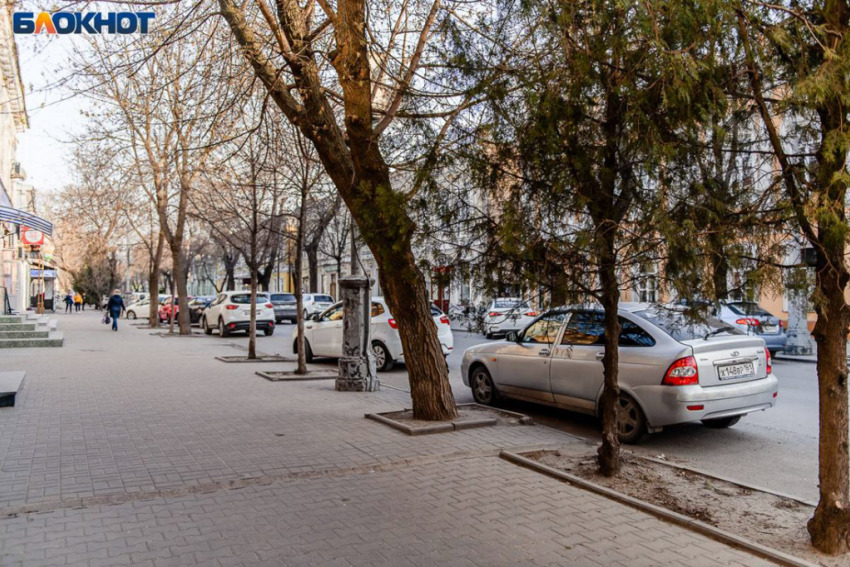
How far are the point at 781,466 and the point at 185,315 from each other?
25071mm

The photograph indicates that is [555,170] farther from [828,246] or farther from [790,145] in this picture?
[828,246]

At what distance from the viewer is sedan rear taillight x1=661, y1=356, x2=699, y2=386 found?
703 cm

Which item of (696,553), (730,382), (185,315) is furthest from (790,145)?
(185,315)

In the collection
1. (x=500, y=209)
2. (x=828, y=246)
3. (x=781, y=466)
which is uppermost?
(x=500, y=209)

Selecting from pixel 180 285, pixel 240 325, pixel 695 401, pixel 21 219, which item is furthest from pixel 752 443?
pixel 180 285

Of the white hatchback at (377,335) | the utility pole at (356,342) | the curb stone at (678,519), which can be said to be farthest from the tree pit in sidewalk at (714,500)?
the white hatchback at (377,335)

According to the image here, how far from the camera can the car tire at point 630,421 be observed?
7.33 meters

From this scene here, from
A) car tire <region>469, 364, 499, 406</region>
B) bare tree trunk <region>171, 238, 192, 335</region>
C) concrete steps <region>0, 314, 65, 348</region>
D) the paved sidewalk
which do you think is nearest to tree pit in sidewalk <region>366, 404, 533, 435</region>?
the paved sidewalk

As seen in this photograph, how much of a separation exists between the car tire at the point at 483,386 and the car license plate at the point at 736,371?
3.25 m

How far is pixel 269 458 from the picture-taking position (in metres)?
6.48

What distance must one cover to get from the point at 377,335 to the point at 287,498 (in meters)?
9.38

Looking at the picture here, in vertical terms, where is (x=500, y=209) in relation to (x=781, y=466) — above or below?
above

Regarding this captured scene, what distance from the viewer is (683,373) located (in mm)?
7043

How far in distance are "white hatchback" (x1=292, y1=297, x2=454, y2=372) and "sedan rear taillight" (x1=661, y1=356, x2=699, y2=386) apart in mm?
7325
